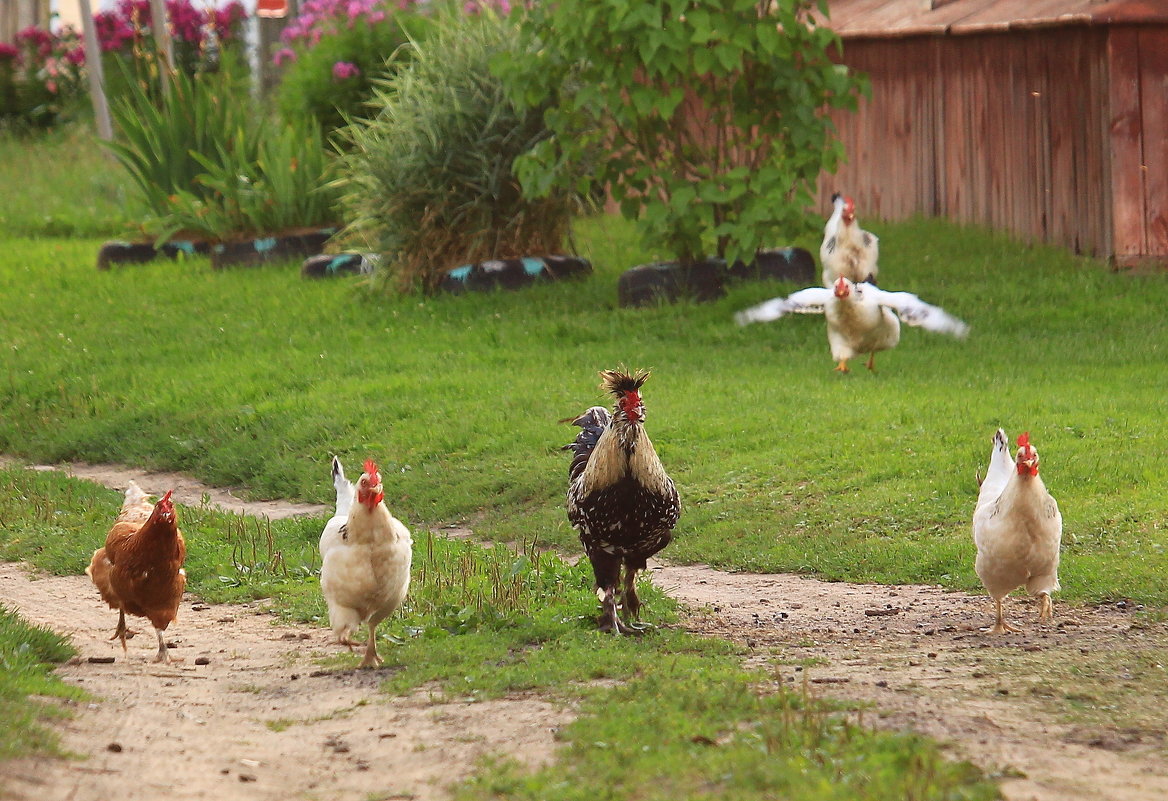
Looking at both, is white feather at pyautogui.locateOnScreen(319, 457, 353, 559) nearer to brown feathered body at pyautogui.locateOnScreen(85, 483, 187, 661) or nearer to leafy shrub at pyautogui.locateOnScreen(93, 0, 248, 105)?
brown feathered body at pyautogui.locateOnScreen(85, 483, 187, 661)

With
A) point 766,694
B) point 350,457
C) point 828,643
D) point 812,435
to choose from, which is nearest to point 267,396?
point 350,457

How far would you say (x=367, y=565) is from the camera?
618 cm

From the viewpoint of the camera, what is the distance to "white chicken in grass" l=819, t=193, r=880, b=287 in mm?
13414

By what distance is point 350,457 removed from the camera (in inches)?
424

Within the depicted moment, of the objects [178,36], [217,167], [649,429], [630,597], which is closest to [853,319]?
[649,429]

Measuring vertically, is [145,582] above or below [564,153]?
below

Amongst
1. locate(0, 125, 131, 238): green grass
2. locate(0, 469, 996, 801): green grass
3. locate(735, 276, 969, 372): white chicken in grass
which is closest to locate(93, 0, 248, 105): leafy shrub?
locate(0, 125, 131, 238): green grass

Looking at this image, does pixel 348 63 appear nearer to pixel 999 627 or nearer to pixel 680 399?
pixel 680 399

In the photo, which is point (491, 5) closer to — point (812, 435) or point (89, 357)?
point (89, 357)

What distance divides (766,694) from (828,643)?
1.27 metres

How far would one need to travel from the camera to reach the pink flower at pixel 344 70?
64.6ft

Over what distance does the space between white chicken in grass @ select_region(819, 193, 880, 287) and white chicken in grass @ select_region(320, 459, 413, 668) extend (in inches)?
312

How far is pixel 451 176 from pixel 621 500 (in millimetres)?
9594

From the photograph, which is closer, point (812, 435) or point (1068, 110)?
point (812, 435)
